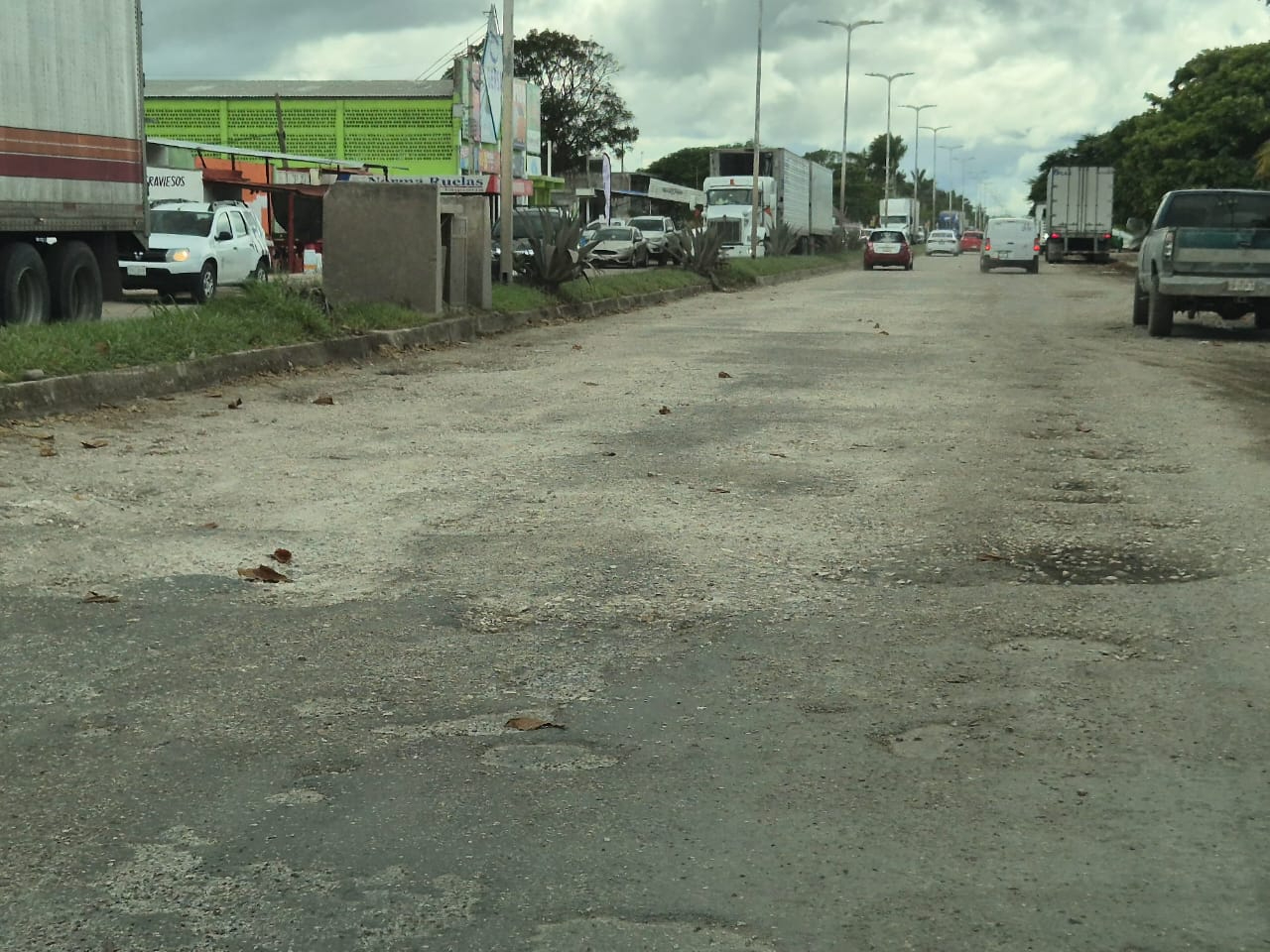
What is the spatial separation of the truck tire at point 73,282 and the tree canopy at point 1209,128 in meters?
43.1

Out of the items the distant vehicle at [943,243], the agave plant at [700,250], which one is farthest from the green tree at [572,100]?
the agave plant at [700,250]

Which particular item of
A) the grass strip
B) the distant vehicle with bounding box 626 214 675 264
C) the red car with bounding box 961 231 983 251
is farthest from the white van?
the red car with bounding box 961 231 983 251

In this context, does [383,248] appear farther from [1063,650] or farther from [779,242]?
[779,242]

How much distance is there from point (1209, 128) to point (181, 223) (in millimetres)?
42267

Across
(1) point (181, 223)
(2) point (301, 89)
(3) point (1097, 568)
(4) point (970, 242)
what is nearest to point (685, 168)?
(4) point (970, 242)

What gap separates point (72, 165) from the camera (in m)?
15.2

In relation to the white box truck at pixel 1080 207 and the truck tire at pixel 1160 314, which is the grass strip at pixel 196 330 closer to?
the truck tire at pixel 1160 314

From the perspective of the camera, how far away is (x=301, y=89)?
6475 centimetres

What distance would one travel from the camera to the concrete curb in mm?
10227

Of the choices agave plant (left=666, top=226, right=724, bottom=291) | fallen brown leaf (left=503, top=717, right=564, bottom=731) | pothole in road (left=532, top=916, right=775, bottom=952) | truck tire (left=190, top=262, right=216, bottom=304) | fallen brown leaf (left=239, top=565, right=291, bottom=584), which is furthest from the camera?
agave plant (left=666, top=226, right=724, bottom=291)

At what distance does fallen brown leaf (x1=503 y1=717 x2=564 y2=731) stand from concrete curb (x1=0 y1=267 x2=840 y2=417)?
21.8 feet

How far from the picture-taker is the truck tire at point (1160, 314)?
18938 mm

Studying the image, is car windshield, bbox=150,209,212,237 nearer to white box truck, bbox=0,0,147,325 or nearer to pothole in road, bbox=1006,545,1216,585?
white box truck, bbox=0,0,147,325

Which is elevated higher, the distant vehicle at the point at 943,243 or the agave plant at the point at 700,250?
the distant vehicle at the point at 943,243
